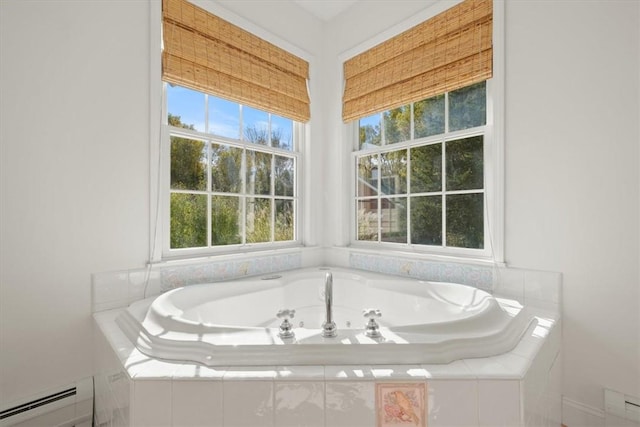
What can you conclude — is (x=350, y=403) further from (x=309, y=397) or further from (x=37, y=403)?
(x=37, y=403)

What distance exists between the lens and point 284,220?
2594mm

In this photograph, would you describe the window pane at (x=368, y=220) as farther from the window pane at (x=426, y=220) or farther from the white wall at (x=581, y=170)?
the white wall at (x=581, y=170)

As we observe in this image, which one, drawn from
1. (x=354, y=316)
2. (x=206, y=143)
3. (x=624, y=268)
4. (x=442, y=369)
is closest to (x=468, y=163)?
(x=624, y=268)

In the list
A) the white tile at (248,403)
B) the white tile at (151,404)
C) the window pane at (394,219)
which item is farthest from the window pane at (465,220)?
the white tile at (151,404)

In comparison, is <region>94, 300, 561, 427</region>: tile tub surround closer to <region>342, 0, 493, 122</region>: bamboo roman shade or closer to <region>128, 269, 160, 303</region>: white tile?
<region>128, 269, 160, 303</region>: white tile

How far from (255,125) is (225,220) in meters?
0.76

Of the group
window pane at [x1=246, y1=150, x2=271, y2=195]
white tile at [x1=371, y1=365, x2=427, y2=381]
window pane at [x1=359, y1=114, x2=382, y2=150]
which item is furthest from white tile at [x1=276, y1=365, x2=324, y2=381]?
window pane at [x1=359, y1=114, x2=382, y2=150]

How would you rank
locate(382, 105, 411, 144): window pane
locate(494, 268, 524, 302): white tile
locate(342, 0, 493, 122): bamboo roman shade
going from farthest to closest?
locate(382, 105, 411, 144): window pane < locate(342, 0, 493, 122): bamboo roman shade < locate(494, 268, 524, 302): white tile

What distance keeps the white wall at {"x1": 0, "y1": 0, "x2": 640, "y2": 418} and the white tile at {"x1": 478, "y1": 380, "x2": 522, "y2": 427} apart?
0.90 m

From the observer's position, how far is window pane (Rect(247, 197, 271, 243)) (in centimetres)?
234

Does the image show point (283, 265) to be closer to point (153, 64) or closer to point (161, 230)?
point (161, 230)

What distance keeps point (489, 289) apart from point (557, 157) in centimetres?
78

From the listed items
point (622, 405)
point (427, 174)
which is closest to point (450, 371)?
point (622, 405)

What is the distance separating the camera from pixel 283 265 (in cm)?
242
